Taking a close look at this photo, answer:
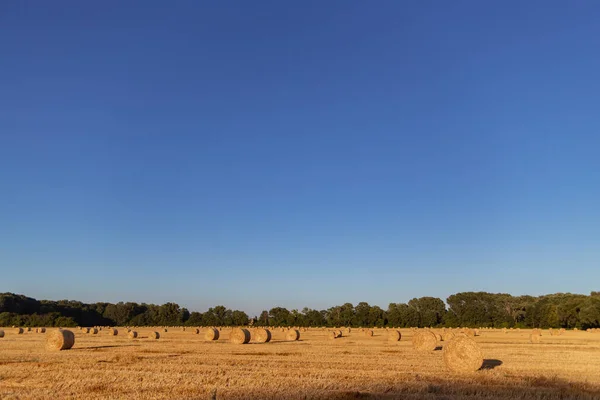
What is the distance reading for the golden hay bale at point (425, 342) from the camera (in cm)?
2842

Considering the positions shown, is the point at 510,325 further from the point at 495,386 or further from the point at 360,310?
the point at 495,386

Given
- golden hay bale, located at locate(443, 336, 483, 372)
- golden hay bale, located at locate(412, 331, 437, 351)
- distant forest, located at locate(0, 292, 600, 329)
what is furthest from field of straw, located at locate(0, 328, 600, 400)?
distant forest, located at locate(0, 292, 600, 329)

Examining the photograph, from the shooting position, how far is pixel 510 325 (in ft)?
253

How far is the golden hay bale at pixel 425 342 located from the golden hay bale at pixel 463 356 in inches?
370

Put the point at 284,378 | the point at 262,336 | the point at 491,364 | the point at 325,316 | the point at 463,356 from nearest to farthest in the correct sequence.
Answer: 1. the point at 284,378
2. the point at 463,356
3. the point at 491,364
4. the point at 262,336
5. the point at 325,316

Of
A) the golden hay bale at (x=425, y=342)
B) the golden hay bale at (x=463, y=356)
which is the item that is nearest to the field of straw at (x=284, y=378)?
the golden hay bale at (x=463, y=356)

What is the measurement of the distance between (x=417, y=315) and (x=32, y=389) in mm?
76276

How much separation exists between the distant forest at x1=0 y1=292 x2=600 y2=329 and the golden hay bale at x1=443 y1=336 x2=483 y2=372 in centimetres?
6262

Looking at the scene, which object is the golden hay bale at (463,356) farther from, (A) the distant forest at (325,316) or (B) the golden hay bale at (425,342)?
(A) the distant forest at (325,316)

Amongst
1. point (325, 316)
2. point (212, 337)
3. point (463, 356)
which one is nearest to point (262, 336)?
point (212, 337)

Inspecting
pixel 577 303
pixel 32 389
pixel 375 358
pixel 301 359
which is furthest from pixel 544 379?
pixel 577 303

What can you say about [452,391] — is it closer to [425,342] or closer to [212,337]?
[425,342]

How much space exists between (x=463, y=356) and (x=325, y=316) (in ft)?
235

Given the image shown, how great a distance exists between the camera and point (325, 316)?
292ft
